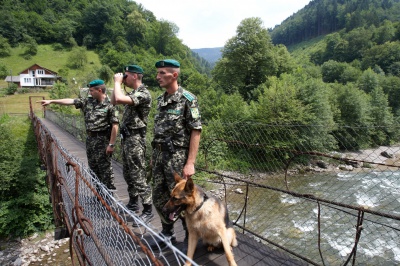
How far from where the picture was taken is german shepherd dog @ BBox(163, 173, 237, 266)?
7.50 ft

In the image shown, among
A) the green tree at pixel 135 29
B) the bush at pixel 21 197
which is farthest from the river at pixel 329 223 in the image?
the green tree at pixel 135 29

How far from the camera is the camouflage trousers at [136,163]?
3217mm

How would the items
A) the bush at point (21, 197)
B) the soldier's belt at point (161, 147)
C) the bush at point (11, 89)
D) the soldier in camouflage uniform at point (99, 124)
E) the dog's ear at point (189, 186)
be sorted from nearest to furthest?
the dog's ear at point (189, 186) → the soldier's belt at point (161, 147) → the soldier in camouflage uniform at point (99, 124) → the bush at point (21, 197) → the bush at point (11, 89)

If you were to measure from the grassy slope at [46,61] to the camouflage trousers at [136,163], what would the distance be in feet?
159

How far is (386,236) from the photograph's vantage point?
8602 millimetres

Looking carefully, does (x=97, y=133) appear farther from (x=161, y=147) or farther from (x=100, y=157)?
(x=161, y=147)

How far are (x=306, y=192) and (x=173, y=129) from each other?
38.7ft

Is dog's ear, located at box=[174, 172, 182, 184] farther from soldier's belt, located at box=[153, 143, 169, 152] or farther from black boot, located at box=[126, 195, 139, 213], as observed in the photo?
black boot, located at box=[126, 195, 139, 213]

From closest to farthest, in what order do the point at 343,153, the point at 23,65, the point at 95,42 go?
1. the point at 343,153
2. the point at 23,65
3. the point at 95,42

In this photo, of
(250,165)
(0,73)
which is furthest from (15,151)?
(0,73)

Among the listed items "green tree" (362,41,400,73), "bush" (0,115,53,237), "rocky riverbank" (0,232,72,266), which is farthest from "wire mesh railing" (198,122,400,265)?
"green tree" (362,41,400,73)

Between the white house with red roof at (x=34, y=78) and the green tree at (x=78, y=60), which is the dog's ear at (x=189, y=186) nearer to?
the white house with red roof at (x=34, y=78)

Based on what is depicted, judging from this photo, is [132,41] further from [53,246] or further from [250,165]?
[53,246]

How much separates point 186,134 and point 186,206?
711 mm
